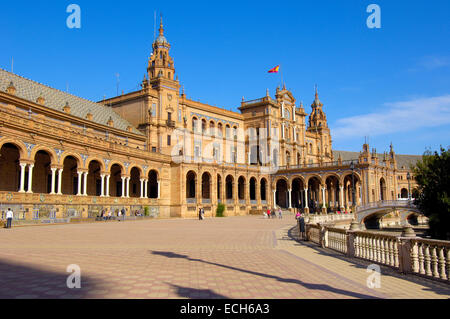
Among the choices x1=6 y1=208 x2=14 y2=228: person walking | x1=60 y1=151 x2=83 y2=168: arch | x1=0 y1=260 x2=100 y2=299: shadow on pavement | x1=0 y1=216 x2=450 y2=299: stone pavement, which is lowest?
x1=0 y1=216 x2=450 y2=299: stone pavement

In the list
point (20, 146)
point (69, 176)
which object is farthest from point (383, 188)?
point (20, 146)

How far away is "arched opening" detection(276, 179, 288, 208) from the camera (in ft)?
228

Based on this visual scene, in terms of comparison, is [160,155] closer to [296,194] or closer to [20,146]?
[20,146]

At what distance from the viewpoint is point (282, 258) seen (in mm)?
12047

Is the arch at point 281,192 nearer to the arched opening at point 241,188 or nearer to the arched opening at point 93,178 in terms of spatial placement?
the arched opening at point 241,188

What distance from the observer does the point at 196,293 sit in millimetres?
6875

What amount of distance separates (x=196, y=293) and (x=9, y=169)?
1306 inches

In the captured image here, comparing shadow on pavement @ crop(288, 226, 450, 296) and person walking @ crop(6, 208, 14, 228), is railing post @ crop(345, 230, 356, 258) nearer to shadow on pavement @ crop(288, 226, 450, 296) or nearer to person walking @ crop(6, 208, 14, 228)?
shadow on pavement @ crop(288, 226, 450, 296)

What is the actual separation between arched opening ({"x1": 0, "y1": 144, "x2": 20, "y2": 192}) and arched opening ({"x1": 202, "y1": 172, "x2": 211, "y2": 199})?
26.2 meters

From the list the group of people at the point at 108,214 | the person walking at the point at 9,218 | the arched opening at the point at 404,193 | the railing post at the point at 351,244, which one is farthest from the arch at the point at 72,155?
the arched opening at the point at 404,193

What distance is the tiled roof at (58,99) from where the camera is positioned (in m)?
37.7

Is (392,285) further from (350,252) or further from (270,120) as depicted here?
(270,120)

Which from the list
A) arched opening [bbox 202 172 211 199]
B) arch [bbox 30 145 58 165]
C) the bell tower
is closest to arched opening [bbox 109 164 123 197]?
arched opening [bbox 202 172 211 199]
